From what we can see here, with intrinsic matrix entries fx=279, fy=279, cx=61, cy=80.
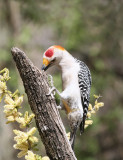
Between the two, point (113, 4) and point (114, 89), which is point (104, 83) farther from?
point (113, 4)

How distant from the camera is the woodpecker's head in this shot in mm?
1675

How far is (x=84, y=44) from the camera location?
568 centimetres

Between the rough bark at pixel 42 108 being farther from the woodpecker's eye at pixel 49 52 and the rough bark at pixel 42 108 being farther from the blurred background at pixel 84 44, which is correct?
the blurred background at pixel 84 44

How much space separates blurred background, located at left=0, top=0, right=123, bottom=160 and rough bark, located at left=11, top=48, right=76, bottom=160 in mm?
2657

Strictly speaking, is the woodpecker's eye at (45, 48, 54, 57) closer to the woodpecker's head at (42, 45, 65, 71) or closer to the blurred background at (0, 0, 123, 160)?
the woodpecker's head at (42, 45, 65, 71)

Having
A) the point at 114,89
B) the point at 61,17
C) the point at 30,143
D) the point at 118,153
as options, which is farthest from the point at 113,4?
the point at 118,153

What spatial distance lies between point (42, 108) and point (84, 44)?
4.41 m

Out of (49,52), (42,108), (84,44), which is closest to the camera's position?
(42,108)

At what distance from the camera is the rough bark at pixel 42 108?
4.53 feet

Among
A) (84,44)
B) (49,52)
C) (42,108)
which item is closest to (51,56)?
(49,52)

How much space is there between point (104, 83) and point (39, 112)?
156 inches

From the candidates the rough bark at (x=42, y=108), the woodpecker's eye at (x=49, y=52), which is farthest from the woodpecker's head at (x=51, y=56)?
the rough bark at (x=42, y=108)

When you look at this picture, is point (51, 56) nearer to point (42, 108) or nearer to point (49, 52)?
point (49, 52)

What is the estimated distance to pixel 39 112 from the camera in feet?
4.56
